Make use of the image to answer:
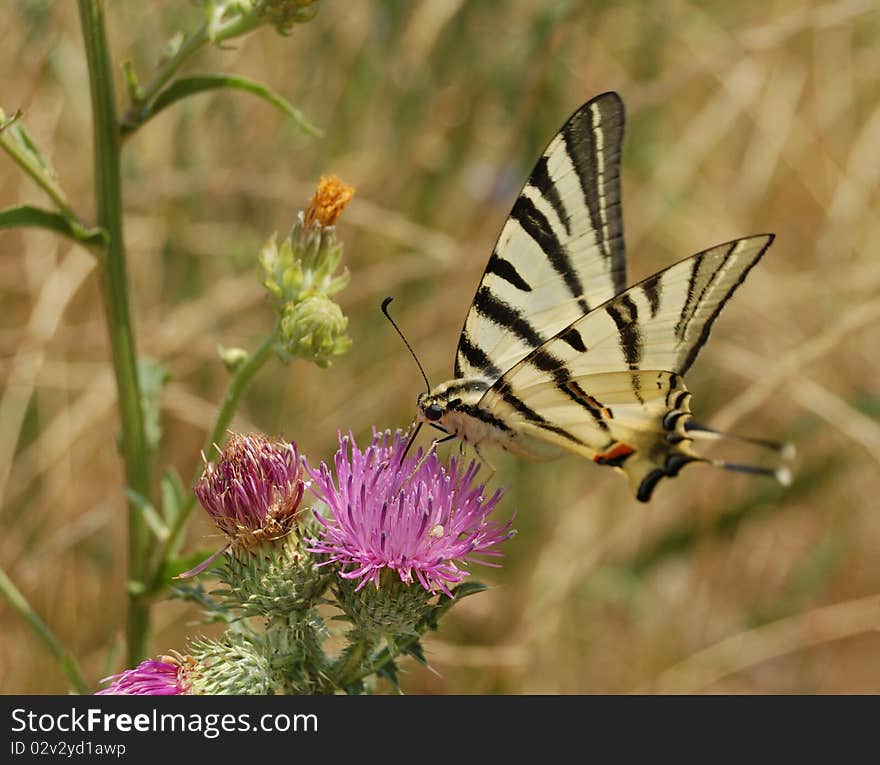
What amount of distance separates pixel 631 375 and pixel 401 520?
76 centimetres

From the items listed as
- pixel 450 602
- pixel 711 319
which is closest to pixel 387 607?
pixel 450 602

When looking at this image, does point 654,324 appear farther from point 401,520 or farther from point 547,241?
point 401,520

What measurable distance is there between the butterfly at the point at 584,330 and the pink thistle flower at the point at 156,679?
96 cm

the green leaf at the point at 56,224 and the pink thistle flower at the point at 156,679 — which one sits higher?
the green leaf at the point at 56,224

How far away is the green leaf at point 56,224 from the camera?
2.26m

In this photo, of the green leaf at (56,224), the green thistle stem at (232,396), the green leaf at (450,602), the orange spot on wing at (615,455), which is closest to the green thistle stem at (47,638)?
the green thistle stem at (232,396)

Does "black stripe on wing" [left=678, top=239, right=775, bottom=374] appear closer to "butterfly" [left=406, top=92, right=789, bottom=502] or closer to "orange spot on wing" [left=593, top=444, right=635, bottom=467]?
"butterfly" [left=406, top=92, right=789, bottom=502]

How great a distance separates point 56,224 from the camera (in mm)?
2346

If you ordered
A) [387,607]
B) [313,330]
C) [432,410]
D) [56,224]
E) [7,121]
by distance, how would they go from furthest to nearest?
[432,410] → [313,330] → [56,224] → [387,607] → [7,121]

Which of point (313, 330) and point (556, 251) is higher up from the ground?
point (556, 251)

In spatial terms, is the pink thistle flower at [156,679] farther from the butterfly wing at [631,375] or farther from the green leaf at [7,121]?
the green leaf at [7,121]

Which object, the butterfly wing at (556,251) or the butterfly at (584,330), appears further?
the butterfly wing at (556,251)

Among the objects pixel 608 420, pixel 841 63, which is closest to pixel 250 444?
pixel 608 420
